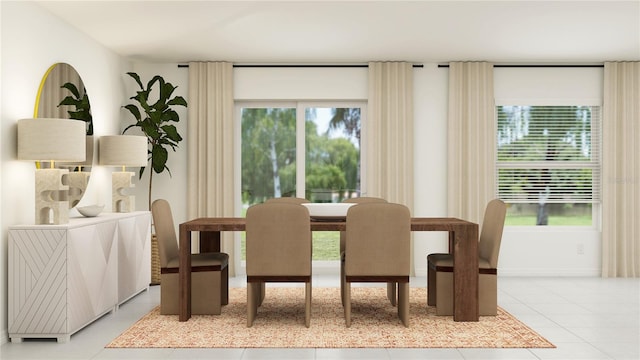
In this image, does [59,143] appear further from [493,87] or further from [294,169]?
[493,87]

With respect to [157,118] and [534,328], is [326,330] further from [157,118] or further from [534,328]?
[157,118]

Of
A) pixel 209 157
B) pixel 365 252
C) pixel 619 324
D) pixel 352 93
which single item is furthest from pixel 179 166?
A: pixel 619 324

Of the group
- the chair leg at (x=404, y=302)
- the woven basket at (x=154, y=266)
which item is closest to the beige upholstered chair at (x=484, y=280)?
the chair leg at (x=404, y=302)

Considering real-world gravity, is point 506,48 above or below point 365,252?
above

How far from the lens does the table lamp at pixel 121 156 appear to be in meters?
5.45

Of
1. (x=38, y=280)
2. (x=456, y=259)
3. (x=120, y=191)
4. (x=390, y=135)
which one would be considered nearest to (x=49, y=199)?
(x=38, y=280)

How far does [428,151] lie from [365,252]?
9.87 feet

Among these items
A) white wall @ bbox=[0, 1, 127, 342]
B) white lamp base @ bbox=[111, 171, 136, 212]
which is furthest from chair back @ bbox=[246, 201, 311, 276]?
white lamp base @ bbox=[111, 171, 136, 212]

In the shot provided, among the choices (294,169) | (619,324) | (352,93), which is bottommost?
(619,324)

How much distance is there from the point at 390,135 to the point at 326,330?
3200 mm

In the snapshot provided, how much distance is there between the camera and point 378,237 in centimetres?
429

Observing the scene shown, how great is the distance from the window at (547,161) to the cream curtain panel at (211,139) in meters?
3.28

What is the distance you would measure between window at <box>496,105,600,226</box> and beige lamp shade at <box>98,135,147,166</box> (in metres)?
4.25

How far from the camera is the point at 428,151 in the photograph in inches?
276
